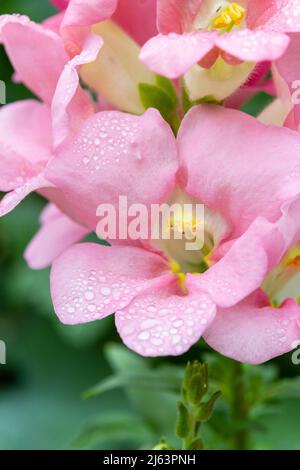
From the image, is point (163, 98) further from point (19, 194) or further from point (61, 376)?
point (61, 376)

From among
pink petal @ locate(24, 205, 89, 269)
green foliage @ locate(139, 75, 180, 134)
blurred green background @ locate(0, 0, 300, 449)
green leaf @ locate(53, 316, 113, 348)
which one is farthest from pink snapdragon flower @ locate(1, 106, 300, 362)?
green leaf @ locate(53, 316, 113, 348)

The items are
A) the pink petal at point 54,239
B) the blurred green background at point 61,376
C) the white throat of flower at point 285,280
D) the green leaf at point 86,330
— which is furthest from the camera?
the green leaf at point 86,330

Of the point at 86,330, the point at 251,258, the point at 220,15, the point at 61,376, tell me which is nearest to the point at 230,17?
the point at 220,15

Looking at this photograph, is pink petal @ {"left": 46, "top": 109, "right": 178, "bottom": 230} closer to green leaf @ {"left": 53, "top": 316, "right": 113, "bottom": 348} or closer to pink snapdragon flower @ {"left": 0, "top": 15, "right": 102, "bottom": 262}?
pink snapdragon flower @ {"left": 0, "top": 15, "right": 102, "bottom": 262}

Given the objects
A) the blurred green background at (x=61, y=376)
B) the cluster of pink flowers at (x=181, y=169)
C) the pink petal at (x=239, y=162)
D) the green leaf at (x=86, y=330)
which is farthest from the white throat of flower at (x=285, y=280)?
the green leaf at (x=86, y=330)

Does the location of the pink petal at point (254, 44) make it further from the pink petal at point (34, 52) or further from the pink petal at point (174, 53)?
the pink petal at point (34, 52)

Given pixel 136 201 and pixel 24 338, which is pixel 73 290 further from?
pixel 24 338

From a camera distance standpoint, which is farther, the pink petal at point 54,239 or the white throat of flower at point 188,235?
the pink petal at point 54,239

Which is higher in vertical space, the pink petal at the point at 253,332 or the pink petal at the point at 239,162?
the pink petal at the point at 239,162
